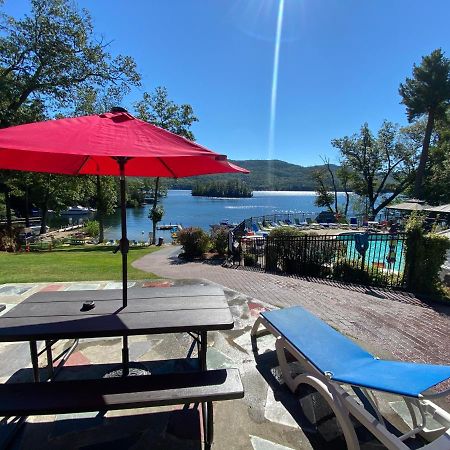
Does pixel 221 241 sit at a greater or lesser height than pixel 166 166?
lesser

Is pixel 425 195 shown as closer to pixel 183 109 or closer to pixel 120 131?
pixel 183 109

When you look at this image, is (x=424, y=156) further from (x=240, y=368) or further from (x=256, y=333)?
(x=240, y=368)

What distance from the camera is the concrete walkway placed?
3.50 m

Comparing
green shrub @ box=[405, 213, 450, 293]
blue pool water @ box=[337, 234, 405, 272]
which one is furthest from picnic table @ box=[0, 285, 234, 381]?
blue pool water @ box=[337, 234, 405, 272]

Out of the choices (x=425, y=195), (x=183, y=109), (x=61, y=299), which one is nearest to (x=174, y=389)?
(x=61, y=299)

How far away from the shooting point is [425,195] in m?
27.5

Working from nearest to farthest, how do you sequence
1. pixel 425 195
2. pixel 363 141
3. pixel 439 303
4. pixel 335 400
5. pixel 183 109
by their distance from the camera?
pixel 335 400 < pixel 439 303 < pixel 183 109 < pixel 425 195 < pixel 363 141

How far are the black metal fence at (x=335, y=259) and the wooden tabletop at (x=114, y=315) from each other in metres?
5.24

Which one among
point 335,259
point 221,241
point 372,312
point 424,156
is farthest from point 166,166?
point 424,156

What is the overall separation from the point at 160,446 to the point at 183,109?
67.2 feet

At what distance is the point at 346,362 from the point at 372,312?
2.86 meters

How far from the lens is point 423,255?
574 centimetres

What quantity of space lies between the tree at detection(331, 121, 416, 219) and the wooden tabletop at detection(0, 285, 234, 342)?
32421 mm

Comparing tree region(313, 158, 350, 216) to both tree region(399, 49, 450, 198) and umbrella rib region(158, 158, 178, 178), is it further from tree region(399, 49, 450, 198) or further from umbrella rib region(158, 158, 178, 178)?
umbrella rib region(158, 158, 178, 178)
